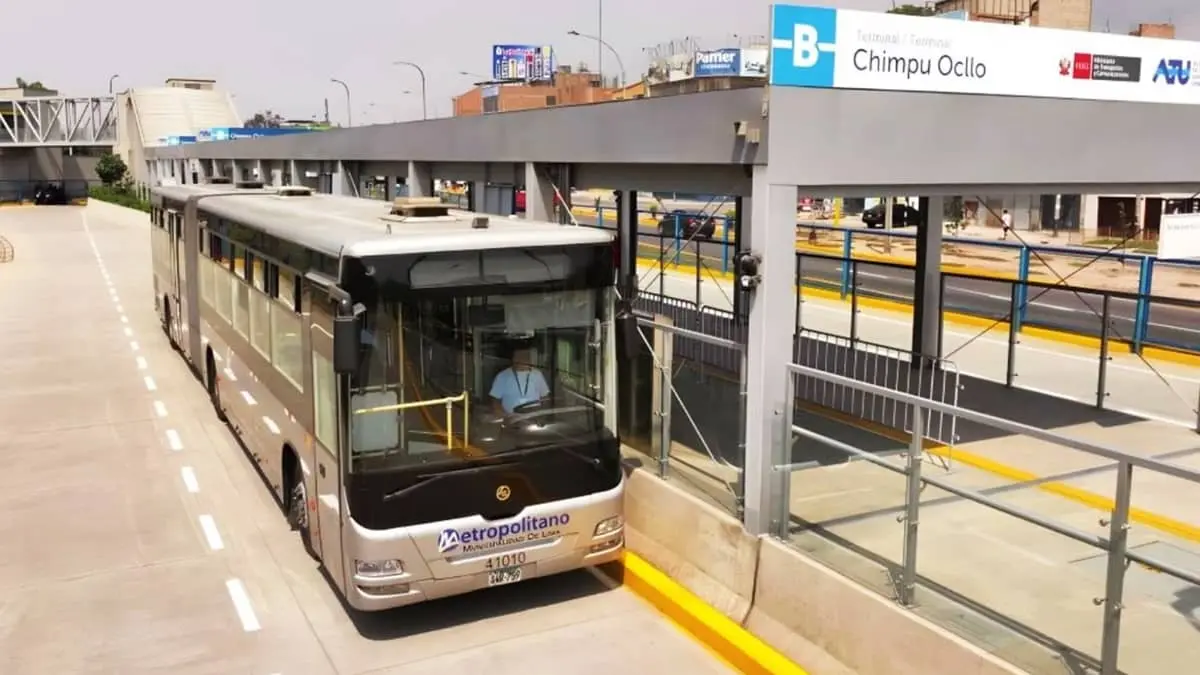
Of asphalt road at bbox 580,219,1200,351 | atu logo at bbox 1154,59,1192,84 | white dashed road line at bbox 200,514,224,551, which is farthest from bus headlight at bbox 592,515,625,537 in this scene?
asphalt road at bbox 580,219,1200,351

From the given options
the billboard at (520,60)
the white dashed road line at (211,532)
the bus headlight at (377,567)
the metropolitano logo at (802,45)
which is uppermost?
the billboard at (520,60)

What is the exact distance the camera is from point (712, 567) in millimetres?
8000

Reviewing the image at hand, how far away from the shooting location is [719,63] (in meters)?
10.6

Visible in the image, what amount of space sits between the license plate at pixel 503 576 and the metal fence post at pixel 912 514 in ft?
8.93

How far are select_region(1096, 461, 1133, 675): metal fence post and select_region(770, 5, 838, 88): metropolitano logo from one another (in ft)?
11.4

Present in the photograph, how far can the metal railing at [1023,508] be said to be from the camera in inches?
200

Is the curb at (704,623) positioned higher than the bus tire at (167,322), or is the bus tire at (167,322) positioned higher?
the bus tire at (167,322)

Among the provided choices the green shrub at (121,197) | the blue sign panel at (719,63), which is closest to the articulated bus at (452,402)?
the blue sign panel at (719,63)

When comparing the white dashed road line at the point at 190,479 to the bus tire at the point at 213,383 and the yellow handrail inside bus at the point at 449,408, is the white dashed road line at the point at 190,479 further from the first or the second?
the yellow handrail inside bus at the point at 449,408

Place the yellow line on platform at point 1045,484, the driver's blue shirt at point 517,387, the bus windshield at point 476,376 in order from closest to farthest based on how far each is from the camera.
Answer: the yellow line on platform at point 1045,484
the bus windshield at point 476,376
the driver's blue shirt at point 517,387

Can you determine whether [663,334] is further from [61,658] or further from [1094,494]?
[61,658]

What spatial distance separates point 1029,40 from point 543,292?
4.41 metres

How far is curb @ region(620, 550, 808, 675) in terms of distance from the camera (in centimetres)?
699

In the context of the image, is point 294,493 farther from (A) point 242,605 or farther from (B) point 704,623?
(B) point 704,623
